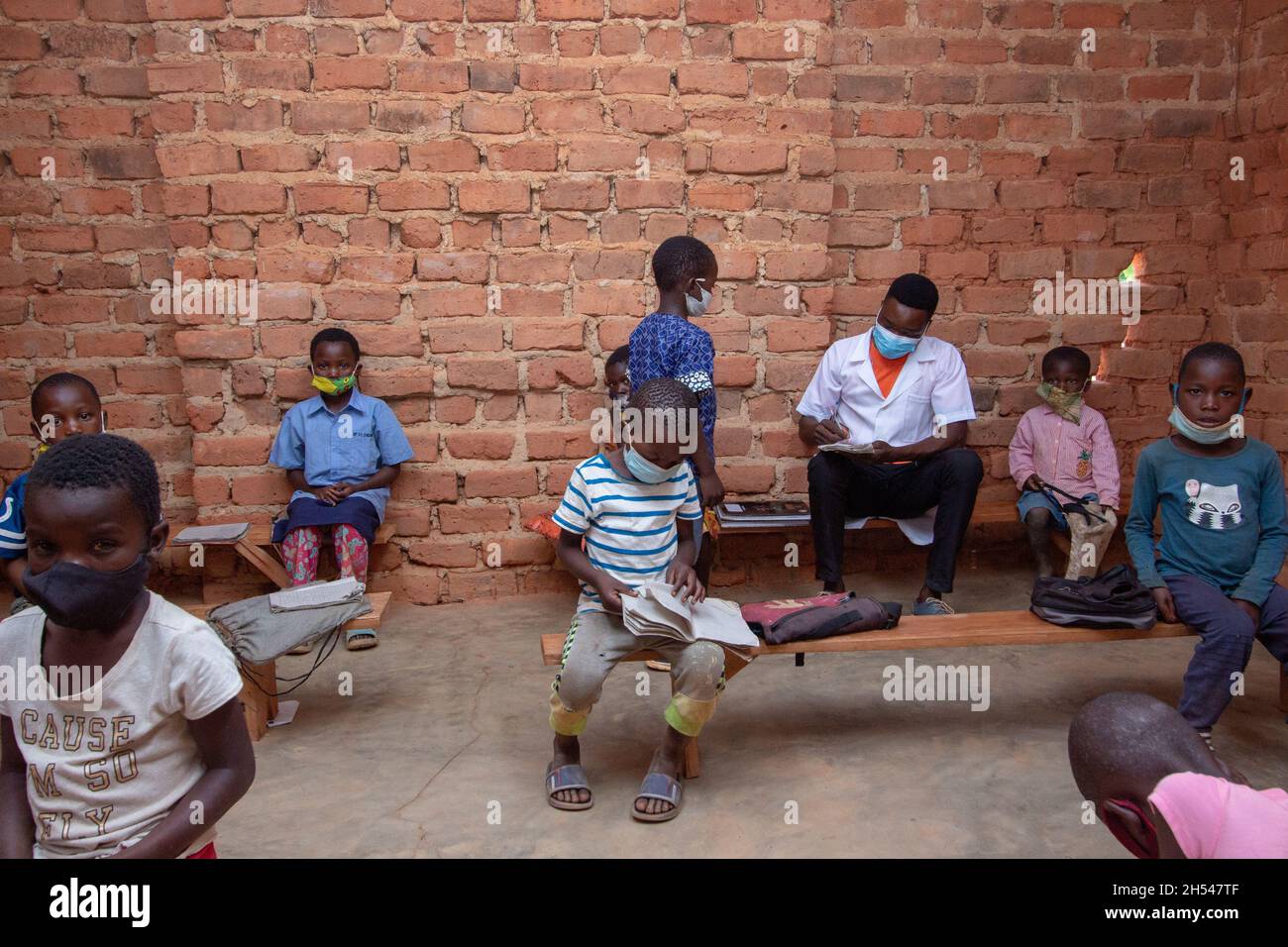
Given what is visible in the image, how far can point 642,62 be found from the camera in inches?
182

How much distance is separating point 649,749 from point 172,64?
3.56 meters

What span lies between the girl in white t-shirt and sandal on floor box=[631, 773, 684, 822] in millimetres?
1355

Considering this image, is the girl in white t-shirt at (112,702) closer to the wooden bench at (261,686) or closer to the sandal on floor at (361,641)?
the wooden bench at (261,686)

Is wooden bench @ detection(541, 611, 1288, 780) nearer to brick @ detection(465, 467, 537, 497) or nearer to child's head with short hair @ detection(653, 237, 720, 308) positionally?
child's head with short hair @ detection(653, 237, 720, 308)

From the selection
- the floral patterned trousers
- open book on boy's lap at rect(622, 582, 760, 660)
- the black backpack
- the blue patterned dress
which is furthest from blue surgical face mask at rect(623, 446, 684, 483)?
the floral patterned trousers

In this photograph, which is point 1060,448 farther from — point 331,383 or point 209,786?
point 209,786

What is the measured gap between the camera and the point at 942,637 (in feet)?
10.8

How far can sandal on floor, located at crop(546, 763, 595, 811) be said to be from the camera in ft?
9.66

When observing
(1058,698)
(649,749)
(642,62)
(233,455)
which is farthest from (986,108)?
(233,455)

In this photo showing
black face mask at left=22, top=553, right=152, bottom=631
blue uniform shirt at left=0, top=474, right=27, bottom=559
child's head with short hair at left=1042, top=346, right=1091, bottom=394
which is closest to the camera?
black face mask at left=22, top=553, right=152, bottom=631

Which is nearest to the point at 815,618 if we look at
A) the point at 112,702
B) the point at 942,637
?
the point at 942,637

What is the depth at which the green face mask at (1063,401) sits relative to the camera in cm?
489

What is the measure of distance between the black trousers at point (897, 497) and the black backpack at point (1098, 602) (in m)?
0.89
